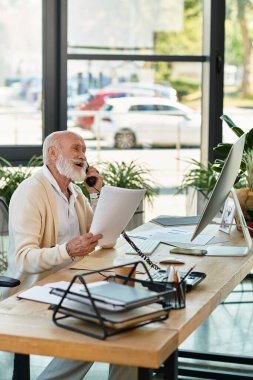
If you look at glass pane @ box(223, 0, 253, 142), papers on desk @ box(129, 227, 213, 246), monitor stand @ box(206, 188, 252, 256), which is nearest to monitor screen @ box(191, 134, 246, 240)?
monitor stand @ box(206, 188, 252, 256)

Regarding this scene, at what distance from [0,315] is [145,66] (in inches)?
185

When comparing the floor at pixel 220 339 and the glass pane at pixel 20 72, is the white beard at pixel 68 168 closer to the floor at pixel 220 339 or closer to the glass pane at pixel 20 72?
the floor at pixel 220 339

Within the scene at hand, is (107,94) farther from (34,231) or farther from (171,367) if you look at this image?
(171,367)

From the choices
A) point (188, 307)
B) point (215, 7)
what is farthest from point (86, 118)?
point (188, 307)

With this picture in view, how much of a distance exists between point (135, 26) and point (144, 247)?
350 centimetres

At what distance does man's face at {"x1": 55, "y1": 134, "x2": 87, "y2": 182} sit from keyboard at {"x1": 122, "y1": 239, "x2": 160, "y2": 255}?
1.38 ft

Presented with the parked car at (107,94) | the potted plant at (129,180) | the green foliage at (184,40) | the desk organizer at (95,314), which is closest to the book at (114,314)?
the desk organizer at (95,314)

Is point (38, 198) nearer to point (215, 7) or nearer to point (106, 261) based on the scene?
point (106, 261)

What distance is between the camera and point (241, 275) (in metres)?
3.78

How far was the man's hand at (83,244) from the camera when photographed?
3725 millimetres

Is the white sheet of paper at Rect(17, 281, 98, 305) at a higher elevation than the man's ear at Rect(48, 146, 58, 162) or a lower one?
lower

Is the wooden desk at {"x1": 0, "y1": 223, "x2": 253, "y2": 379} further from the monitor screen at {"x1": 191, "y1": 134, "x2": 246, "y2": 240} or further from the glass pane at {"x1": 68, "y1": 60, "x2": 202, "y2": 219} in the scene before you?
the glass pane at {"x1": 68, "y1": 60, "x2": 202, "y2": 219}

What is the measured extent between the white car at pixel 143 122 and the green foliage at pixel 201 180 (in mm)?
498

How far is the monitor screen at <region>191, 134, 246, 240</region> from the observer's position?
3.71m
